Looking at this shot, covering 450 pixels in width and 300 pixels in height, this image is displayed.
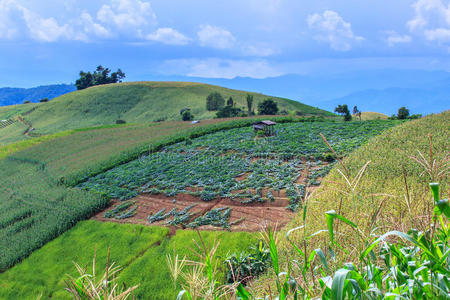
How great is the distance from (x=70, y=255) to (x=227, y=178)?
7197 millimetres

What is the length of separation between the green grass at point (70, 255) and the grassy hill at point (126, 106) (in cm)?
4054

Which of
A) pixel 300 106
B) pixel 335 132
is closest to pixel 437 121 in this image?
pixel 335 132

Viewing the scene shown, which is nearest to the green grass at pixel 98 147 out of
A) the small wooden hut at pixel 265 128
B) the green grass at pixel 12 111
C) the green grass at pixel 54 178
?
the green grass at pixel 54 178

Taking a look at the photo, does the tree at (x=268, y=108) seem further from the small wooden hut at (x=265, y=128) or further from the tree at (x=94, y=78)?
the tree at (x=94, y=78)

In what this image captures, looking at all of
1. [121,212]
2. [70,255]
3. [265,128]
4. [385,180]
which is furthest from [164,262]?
[265,128]

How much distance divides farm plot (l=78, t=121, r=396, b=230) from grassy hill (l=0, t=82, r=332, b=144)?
32.0 metres

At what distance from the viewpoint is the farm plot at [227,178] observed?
1113 centimetres

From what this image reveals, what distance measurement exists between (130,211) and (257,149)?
852 cm

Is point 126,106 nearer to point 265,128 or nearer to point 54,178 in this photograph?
point 54,178

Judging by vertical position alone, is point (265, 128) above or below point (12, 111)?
below

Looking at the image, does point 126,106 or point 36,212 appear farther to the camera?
point 126,106

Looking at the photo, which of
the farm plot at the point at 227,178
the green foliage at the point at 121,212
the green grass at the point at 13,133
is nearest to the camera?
the farm plot at the point at 227,178

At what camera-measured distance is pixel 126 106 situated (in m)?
65.2

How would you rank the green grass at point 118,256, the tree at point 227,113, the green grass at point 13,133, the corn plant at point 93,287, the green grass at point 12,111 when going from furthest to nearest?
1. the green grass at point 12,111
2. the green grass at point 13,133
3. the tree at point 227,113
4. the green grass at point 118,256
5. the corn plant at point 93,287
